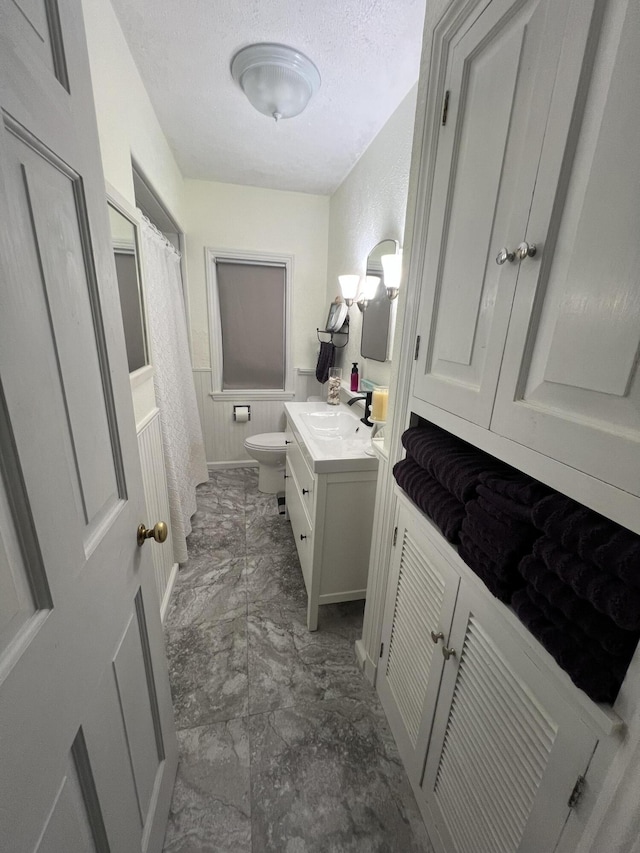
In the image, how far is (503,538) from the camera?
62 centimetres

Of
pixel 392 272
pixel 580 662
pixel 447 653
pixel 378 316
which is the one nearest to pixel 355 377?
pixel 378 316

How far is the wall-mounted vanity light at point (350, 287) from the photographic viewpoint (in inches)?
84.4

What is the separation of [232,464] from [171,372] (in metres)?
1.50

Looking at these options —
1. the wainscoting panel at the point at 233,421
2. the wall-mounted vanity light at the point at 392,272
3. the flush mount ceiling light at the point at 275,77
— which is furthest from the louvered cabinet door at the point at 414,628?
the wainscoting panel at the point at 233,421

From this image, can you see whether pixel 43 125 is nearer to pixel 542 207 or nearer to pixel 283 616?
pixel 542 207

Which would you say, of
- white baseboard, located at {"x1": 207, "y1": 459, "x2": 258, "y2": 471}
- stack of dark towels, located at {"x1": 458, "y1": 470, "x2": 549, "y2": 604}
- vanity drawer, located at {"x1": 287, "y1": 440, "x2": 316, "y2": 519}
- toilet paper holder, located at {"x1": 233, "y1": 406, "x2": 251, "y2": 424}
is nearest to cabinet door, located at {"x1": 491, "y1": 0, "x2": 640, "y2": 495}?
stack of dark towels, located at {"x1": 458, "y1": 470, "x2": 549, "y2": 604}

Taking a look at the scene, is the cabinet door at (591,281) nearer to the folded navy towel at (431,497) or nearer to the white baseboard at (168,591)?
the folded navy towel at (431,497)

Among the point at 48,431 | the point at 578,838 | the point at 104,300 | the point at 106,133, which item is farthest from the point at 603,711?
the point at 106,133

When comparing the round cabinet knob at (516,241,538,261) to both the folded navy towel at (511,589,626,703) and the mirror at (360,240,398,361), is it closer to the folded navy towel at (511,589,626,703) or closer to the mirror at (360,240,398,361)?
the folded navy towel at (511,589,626,703)

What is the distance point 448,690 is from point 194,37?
239 centimetres

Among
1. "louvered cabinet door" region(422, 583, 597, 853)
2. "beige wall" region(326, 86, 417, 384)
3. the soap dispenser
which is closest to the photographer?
"louvered cabinet door" region(422, 583, 597, 853)

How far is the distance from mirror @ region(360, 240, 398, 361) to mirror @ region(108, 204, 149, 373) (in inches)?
48.3

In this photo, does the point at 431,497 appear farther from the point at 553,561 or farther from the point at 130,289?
the point at 130,289

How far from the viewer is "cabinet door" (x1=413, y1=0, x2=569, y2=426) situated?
22.4 inches
